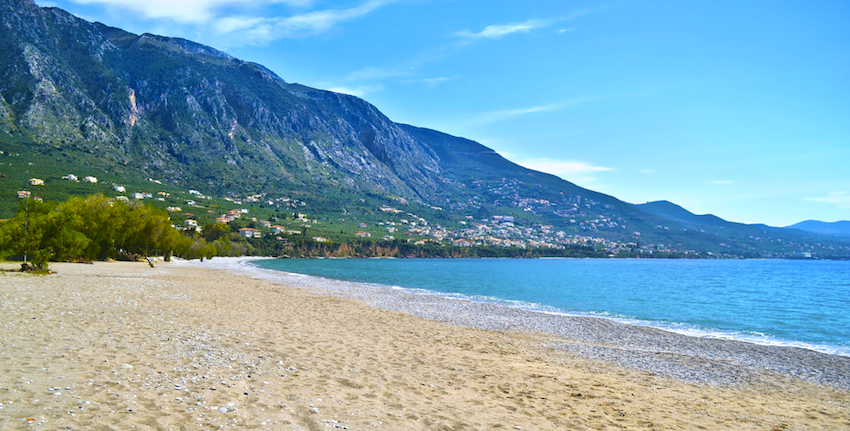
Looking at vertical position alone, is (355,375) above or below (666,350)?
above

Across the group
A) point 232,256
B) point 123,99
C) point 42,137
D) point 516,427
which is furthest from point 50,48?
point 516,427

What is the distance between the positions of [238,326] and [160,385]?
888cm

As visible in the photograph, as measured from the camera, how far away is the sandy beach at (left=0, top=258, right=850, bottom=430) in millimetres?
8352

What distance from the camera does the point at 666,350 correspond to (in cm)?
2089

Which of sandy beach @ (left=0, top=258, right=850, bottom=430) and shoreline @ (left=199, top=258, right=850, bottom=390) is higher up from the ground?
sandy beach @ (left=0, top=258, right=850, bottom=430)

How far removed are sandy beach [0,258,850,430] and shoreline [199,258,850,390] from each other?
14cm

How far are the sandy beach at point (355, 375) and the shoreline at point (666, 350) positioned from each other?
14 centimetres

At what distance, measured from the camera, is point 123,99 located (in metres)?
196

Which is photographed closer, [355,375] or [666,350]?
[355,375]

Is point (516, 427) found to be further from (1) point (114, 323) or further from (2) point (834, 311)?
(2) point (834, 311)

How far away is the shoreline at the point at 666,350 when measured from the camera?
16656 millimetres

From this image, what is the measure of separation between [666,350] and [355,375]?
1588 cm

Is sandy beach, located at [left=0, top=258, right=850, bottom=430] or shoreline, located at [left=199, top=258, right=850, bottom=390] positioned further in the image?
shoreline, located at [left=199, top=258, right=850, bottom=390]

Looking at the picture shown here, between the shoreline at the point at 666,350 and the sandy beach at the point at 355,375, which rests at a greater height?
the sandy beach at the point at 355,375
